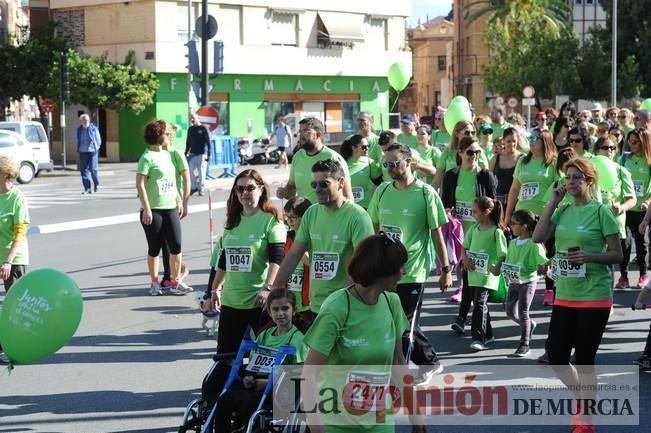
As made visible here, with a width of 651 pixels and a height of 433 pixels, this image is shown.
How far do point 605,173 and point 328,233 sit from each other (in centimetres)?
450

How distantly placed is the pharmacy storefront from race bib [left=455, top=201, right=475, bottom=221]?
3455 centimetres

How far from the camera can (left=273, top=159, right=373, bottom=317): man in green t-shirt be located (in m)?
6.45

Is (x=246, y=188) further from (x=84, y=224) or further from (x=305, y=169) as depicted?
(x=84, y=224)

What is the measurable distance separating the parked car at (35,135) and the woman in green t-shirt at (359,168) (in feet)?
74.3

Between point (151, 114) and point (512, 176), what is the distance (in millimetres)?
35505

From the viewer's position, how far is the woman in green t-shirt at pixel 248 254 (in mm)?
7250

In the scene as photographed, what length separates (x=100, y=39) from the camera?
47250mm

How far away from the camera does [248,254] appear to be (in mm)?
7266

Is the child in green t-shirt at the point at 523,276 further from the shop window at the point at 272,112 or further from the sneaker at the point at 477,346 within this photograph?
the shop window at the point at 272,112

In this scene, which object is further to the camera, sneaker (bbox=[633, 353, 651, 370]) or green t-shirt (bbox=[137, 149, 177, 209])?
green t-shirt (bbox=[137, 149, 177, 209])

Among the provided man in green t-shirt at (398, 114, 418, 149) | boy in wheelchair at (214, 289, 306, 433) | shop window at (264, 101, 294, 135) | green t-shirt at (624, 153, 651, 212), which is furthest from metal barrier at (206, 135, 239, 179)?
boy in wheelchair at (214, 289, 306, 433)

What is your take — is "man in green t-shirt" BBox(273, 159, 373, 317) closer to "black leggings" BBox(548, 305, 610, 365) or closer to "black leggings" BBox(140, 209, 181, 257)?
"black leggings" BBox(548, 305, 610, 365)

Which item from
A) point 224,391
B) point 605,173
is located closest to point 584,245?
point 224,391

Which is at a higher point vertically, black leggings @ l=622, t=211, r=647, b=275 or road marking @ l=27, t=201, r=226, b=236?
black leggings @ l=622, t=211, r=647, b=275
